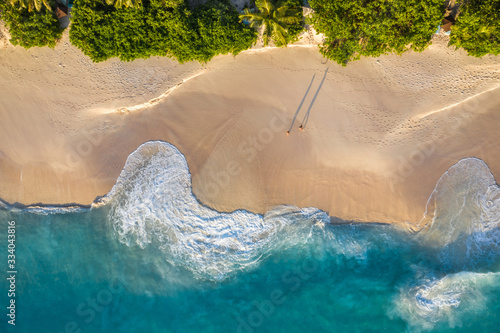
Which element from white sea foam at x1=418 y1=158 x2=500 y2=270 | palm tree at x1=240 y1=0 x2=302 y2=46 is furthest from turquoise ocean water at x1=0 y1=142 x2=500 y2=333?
palm tree at x1=240 y1=0 x2=302 y2=46

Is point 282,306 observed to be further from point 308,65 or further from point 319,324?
point 308,65

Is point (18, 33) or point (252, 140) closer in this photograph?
point (18, 33)

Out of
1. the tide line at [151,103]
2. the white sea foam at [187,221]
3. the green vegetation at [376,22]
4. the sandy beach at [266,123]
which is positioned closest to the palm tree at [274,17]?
the green vegetation at [376,22]

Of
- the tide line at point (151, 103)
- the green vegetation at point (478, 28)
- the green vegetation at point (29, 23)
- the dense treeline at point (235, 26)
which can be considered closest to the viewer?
the green vegetation at point (478, 28)

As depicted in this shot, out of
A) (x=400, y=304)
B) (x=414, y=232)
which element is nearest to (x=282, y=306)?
(x=400, y=304)

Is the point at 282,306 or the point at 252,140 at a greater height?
the point at 252,140

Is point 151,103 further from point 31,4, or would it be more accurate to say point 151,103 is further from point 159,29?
point 31,4

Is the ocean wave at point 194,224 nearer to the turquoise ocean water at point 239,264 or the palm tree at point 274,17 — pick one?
the turquoise ocean water at point 239,264
